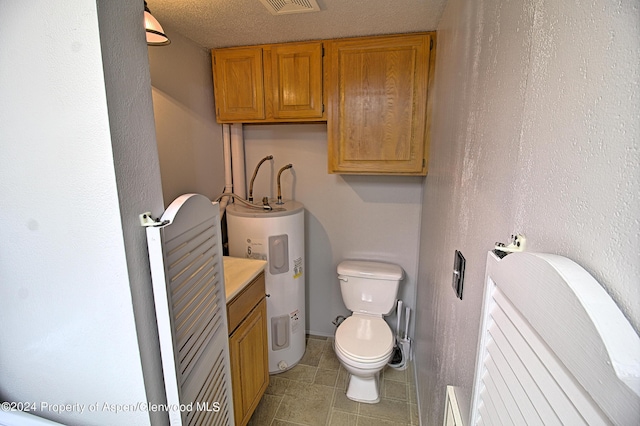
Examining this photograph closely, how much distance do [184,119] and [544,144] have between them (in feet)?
6.31

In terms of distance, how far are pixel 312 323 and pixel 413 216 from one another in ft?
4.20

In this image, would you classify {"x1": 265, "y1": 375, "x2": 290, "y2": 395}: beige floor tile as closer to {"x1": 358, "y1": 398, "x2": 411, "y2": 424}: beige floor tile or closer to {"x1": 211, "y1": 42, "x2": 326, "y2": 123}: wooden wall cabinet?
{"x1": 358, "y1": 398, "x2": 411, "y2": 424}: beige floor tile

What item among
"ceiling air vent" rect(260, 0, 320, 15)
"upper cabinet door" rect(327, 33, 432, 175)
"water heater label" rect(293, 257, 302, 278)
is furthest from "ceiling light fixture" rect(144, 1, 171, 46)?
"water heater label" rect(293, 257, 302, 278)

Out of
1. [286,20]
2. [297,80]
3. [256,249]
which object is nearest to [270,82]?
[297,80]

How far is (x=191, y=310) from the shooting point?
37.4 inches

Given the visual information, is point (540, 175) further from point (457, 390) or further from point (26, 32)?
point (26, 32)

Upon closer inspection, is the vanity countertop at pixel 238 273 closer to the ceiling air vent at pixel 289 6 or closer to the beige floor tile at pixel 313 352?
the beige floor tile at pixel 313 352

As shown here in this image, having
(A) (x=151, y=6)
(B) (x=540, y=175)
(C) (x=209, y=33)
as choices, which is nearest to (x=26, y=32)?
(A) (x=151, y=6)

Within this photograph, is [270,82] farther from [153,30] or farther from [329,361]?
[329,361]

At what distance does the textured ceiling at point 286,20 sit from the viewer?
4.82 feet

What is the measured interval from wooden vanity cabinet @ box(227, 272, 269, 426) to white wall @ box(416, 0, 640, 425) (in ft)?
3.13

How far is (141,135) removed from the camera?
0.78 meters

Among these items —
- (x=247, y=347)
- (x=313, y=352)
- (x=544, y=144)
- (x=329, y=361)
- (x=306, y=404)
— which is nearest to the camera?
(x=544, y=144)

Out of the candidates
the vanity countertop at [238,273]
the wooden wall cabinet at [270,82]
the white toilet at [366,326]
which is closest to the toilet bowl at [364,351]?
the white toilet at [366,326]
